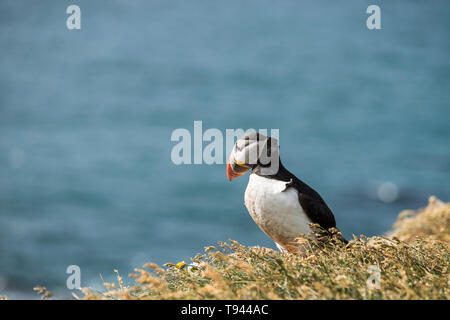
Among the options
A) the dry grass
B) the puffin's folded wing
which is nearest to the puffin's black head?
the puffin's folded wing

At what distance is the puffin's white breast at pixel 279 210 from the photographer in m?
2.95

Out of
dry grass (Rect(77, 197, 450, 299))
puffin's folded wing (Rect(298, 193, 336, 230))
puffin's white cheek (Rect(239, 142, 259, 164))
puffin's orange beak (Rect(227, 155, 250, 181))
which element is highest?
puffin's white cheek (Rect(239, 142, 259, 164))

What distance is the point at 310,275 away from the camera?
2254mm

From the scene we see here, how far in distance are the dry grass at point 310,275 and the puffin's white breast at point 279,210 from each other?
0.12 metres

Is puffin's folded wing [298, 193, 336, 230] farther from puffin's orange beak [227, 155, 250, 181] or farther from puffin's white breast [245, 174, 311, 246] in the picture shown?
puffin's orange beak [227, 155, 250, 181]

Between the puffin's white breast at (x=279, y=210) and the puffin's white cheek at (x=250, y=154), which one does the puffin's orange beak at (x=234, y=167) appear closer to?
the puffin's white cheek at (x=250, y=154)

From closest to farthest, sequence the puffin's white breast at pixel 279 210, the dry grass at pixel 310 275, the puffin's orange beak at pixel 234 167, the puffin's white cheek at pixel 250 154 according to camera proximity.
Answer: the dry grass at pixel 310 275 → the puffin's white breast at pixel 279 210 → the puffin's white cheek at pixel 250 154 → the puffin's orange beak at pixel 234 167

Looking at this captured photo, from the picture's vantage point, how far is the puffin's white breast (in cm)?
295

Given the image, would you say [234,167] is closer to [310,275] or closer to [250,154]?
[250,154]

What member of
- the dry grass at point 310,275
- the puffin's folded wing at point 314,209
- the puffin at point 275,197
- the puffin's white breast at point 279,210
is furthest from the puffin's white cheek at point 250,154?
the dry grass at point 310,275

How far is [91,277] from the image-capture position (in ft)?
43.3

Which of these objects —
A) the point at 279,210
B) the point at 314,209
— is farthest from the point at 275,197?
the point at 314,209

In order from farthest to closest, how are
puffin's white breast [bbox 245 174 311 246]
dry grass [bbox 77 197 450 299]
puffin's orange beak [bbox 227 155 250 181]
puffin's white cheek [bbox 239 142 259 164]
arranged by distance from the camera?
1. puffin's orange beak [bbox 227 155 250 181]
2. puffin's white cheek [bbox 239 142 259 164]
3. puffin's white breast [bbox 245 174 311 246]
4. dry grass [bbox 77 197 450 299]

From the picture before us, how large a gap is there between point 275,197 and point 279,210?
0.24 ft
